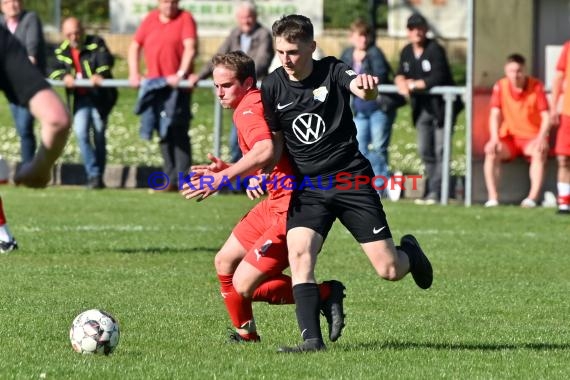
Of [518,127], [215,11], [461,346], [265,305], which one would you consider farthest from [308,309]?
[215,11]

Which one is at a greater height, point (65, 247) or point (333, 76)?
point (333, 76)

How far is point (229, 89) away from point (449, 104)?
9718 mm

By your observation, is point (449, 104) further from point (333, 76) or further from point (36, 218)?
point (333, 76)

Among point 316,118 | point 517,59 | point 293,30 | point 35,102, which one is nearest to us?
point 35,102

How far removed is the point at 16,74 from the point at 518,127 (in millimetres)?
12457

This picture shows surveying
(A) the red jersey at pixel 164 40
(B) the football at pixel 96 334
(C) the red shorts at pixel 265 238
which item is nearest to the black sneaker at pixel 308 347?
(C) the red shorts at pixel 265 238

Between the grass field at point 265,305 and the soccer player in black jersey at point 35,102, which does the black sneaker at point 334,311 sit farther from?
the soccer player in black jersey at point 35,102

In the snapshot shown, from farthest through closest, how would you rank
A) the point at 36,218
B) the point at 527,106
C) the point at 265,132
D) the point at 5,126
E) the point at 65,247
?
the point at 5,126, the point at 527,106, the point at 36,218, the point at 65,247, the point at 265,132

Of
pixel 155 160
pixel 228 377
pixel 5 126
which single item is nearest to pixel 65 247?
pixel 228 377

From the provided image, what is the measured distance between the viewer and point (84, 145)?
18.2 meters

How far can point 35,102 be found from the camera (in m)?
5.47

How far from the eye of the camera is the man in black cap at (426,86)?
17.3 metres

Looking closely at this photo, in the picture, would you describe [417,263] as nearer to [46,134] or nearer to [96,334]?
[96,334]

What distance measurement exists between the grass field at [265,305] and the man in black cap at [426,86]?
1299 mm
